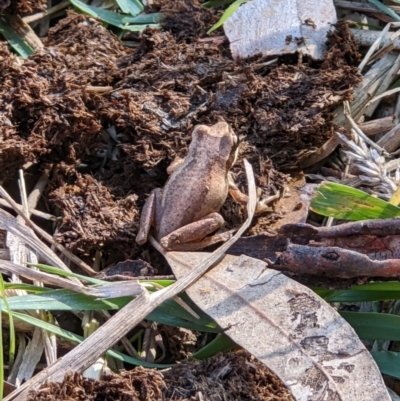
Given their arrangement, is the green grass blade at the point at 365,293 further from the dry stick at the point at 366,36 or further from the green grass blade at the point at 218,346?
the dry stick at the point at 366,36

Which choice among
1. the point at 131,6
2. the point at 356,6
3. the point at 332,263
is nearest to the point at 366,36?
the point at 356,6

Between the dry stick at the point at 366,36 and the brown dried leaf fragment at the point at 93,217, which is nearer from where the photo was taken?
the brown dried leaf fragment at the point at 93,217

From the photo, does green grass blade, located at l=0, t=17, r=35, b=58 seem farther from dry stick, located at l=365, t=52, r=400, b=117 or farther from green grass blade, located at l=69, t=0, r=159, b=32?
dry stick, located at l=365, t=52, r=400, b=117

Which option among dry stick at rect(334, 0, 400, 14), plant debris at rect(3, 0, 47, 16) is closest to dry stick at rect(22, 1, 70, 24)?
plant debris at rect(3, 0, 47, 16)

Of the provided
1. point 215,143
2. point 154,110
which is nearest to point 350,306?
point 215,143

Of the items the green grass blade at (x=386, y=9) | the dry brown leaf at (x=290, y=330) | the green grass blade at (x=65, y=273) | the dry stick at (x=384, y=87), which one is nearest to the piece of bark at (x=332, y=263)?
the dry brown leaf at (x=290, y=330)

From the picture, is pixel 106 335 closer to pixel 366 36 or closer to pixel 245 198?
pixel 245 198
